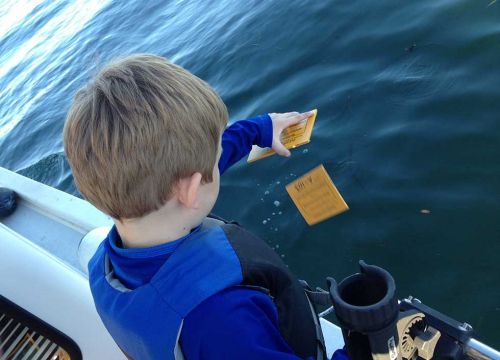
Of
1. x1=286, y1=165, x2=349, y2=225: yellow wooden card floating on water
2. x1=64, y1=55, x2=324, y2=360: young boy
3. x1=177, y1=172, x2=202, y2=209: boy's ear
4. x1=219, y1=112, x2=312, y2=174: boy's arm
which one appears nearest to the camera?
x1=64, y1=55, x2=324, y2=360: young boy

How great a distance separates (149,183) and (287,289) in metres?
0.61

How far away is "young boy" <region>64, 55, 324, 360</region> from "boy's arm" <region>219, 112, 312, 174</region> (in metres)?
0.78

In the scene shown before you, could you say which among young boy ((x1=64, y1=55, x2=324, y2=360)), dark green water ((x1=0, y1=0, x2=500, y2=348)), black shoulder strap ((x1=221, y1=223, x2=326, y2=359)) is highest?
young boy ((x1=64, y1=55, x2=324, y2=360))

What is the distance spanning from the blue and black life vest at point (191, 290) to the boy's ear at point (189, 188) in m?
0.11

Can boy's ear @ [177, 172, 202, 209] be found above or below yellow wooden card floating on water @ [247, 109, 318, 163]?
above

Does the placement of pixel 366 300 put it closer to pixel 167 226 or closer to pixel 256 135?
pixel 167 226

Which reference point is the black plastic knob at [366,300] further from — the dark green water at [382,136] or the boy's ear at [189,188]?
the dark green water at [382,136]

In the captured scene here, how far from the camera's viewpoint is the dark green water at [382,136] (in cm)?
322

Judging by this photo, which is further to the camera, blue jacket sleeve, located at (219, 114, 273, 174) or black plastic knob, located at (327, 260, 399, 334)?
blue jacket sleeve, located at (219, 114, 273, 174)

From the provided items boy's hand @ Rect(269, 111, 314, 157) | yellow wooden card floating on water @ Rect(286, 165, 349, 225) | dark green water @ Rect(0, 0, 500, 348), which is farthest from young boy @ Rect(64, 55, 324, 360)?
boy's hand @ Rect(269, 111, 314, 157)

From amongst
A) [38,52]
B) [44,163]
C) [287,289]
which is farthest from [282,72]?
[38,52]

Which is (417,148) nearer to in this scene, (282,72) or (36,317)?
(282,72)

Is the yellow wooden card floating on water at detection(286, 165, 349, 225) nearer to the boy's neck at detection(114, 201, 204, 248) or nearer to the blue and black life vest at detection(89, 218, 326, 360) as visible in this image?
the blue and black life vest at detection(89, 218, 326, 360)

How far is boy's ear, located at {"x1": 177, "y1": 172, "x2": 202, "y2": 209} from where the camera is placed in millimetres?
1573
